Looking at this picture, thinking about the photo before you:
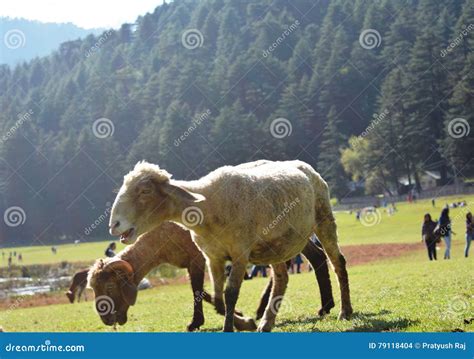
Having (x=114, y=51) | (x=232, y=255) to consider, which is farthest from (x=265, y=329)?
(x=114, y=51)

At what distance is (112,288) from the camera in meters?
11.9

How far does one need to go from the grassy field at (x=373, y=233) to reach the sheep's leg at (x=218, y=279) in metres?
31.9

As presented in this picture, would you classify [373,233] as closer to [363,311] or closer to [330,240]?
[363,311]

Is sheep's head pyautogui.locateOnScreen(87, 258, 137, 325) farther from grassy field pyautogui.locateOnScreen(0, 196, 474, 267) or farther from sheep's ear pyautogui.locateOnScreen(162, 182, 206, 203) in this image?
grassy field pyautogui.locateOnScreen(0, 196, 474, 267)

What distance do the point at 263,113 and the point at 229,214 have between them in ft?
263

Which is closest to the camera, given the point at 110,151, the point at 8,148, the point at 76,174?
the point at 8,148

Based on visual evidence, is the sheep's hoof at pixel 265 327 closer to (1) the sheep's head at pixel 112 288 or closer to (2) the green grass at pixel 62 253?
(1) the sheep's head at pixel 112 288

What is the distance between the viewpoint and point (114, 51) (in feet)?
437

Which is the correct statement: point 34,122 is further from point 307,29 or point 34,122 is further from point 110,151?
point 307,29

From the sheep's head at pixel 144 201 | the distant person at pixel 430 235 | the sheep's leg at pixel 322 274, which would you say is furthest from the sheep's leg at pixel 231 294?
the distant person at pixel 430 235

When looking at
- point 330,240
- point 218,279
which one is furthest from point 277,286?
point 218,279

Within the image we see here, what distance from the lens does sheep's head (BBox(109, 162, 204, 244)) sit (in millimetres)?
9359
